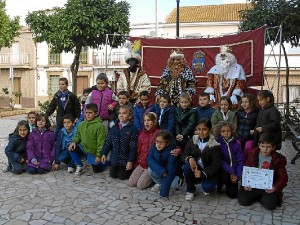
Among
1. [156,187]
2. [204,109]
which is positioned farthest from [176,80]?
[156,187]

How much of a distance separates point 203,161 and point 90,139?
1.90 m

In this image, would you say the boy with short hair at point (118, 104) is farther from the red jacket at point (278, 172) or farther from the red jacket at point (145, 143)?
the red jacket at point (278, 172)

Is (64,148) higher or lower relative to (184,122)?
lower

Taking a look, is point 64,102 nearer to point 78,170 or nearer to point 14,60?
point 78,170

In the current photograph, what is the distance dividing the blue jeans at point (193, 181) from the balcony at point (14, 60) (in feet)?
80.3

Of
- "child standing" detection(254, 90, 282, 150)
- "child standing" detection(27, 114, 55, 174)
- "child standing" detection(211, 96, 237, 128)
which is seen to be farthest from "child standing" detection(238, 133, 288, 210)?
"child standing" detection(27, 114, 55, 174)

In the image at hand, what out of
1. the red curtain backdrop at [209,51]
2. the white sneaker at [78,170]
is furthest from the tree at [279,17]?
the white sneaker at [78,170]

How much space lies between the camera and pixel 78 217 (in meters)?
3.83

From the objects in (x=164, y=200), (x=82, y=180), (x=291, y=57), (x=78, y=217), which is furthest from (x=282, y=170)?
(x=291, y=57)

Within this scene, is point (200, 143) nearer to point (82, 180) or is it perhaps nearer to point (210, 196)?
point (210, 196)

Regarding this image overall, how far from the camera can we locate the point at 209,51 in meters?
8.22

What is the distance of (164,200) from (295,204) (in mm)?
1532

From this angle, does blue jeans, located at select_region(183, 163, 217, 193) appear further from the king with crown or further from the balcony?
the balcony

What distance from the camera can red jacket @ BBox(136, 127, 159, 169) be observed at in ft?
16.3
